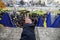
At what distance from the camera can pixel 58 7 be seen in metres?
2.26

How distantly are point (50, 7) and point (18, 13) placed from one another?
0.40 m

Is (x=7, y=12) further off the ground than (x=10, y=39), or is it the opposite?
(x=7, y=12)

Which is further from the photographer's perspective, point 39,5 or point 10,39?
point 39,5

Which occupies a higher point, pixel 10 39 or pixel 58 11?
pixel 58 11

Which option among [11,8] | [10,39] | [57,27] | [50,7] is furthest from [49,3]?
[10,39]

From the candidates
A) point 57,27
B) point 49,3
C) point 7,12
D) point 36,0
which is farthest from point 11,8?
point 57,27

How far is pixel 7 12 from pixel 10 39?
372mm

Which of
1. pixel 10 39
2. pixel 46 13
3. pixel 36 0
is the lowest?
pixel 10 39

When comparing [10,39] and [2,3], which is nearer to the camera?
[10,39]

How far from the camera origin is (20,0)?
228 centimetres

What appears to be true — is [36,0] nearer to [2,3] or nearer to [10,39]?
[2,3]

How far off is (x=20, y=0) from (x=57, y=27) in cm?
57

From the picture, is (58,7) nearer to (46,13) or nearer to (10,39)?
(46,13)

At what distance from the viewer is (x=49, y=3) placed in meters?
2.27
